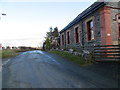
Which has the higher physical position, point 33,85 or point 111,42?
point 111,42

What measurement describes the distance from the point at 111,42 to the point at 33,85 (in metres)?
8.82

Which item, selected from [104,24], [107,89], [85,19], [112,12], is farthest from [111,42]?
[107,89]

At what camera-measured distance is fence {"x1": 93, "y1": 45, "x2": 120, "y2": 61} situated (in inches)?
414

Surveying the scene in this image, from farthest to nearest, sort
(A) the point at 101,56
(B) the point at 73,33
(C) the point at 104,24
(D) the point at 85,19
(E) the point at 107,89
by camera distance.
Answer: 1. (B) the point at 73,33
2. (D) the point at 85,19
3. (C) the point at 104,24
4. (A) the point at 101,56
5. (E) the point at 107,89

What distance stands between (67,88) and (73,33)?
53.4ft

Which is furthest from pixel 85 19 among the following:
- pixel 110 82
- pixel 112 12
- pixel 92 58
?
pixel 110 82

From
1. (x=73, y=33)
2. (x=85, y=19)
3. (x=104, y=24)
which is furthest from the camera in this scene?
(x=73, y=33)

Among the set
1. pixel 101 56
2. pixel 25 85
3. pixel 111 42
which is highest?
pixel 111 42

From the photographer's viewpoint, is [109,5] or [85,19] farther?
[85,19]

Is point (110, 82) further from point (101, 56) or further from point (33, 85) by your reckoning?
point (101, 56)

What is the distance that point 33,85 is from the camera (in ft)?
19.4

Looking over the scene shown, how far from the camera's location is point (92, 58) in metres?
10.9

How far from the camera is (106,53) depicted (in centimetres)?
1098

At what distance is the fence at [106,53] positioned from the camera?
1051cm
